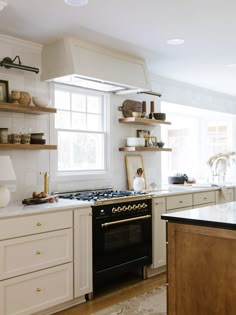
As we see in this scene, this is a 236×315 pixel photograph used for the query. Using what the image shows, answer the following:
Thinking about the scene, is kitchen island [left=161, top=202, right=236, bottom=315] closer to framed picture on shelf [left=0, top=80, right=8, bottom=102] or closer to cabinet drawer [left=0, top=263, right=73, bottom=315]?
cabinet drawer [left=0, top=263, right=73, bottom=315]

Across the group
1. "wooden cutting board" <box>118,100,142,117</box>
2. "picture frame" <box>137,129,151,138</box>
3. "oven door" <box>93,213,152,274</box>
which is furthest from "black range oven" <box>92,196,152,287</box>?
"wooden cutting board" <box>118,100,142,117</box>

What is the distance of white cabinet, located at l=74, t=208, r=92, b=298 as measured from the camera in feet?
11.3

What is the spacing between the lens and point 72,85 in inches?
167

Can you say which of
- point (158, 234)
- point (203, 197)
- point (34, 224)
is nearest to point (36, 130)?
point (34, 224)

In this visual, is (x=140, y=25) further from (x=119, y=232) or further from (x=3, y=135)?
(x=119, y=232)

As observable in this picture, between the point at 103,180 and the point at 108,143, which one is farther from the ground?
the point at 108,143

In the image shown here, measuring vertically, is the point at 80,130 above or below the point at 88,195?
above

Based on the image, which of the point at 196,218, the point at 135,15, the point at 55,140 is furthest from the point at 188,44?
the point at 196,218

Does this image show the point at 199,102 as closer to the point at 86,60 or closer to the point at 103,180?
the point at 103,180

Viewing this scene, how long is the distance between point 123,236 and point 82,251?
0.58 metres

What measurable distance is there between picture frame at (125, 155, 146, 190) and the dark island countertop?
1953 mm

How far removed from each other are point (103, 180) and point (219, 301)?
2391 mm

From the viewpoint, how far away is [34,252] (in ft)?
10.2

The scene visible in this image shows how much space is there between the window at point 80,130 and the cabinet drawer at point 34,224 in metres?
0.90
